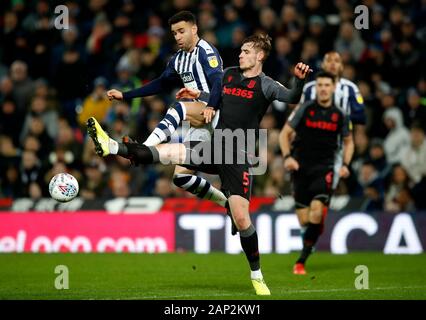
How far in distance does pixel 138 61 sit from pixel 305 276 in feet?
25.9

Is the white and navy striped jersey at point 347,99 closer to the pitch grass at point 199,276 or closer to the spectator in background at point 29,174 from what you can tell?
the pitch grass at point 199,276

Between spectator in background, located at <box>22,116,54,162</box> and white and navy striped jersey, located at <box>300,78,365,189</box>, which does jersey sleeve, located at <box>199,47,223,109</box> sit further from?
spectator in background, located at <box>22,116,54,162</box>

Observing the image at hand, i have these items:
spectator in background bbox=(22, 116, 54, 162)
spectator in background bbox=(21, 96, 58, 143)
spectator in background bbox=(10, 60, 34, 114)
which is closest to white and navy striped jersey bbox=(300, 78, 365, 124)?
spectator in background bbox=(22, 116, 54, 162)

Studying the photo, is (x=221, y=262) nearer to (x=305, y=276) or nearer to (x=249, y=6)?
(x=305, y=276)

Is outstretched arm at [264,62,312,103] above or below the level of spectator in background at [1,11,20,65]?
below

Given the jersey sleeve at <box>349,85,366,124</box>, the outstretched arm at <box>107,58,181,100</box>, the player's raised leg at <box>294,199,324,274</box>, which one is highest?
Result: the outstretched arm at <box>107,58,181,100</box>

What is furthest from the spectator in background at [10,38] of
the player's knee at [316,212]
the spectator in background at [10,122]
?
the player's knee at [316,212]

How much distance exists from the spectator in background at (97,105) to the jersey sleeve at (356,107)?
632 cm

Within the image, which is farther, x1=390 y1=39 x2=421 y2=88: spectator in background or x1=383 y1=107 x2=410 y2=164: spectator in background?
x1=390 y1=39 x2=421 y2=88: spectator in background

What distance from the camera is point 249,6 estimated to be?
18812mm

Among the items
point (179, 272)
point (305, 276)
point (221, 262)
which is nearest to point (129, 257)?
point (221, 262)

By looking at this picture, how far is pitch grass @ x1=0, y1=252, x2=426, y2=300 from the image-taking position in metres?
9.71

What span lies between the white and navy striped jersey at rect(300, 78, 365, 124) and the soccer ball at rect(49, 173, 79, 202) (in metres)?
4.13

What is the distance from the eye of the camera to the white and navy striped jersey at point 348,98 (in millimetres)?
12977
